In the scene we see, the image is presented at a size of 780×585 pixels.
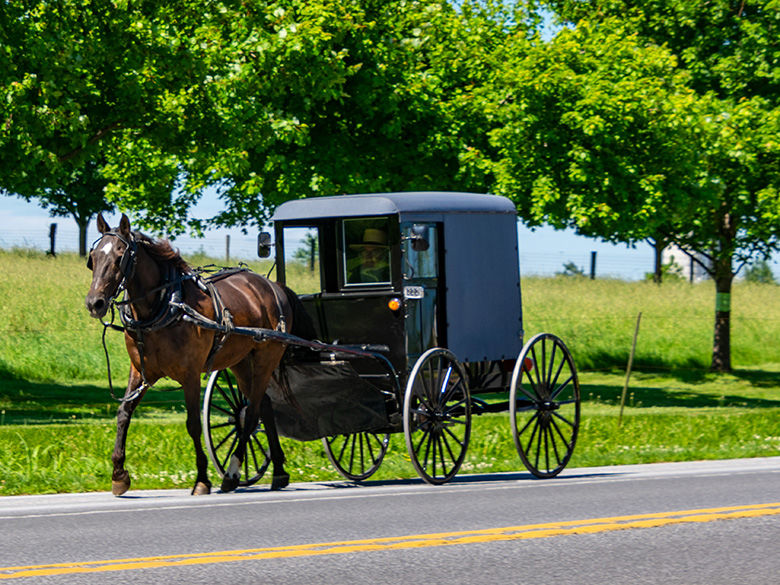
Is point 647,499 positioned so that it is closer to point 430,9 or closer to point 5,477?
point 5,477

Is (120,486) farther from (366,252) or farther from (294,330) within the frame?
(366,252)

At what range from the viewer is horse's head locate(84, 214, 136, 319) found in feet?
31.2

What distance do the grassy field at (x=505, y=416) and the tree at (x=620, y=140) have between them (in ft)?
12.9

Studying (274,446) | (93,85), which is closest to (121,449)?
(274,446)

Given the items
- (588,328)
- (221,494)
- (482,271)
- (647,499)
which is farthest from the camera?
(588,328)

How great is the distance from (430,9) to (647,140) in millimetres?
5051

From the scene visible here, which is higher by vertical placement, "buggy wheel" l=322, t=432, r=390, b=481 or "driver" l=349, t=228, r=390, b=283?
"driver" l=349, t=228, r=390, b=283

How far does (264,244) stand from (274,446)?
2.13 metres

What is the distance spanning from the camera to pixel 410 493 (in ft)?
34.9

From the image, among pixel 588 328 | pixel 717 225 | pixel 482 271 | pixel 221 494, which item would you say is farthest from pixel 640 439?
pixel 588 328

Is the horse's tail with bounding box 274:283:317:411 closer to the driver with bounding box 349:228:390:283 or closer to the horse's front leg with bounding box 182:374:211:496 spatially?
the driver with bounding box 349:228:390:283

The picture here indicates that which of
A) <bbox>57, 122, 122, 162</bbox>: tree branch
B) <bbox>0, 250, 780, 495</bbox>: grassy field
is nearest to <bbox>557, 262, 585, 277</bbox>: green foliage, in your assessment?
<bbox>0, 250, 780, 495</bbox>: grassy field

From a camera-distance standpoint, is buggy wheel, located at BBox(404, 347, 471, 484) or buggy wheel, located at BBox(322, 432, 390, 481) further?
buggy wheel, located at BBox(322, 432, 390, 481)

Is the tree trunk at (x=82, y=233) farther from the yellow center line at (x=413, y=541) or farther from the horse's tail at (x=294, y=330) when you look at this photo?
the yellow center line at (x=413, y=541)
